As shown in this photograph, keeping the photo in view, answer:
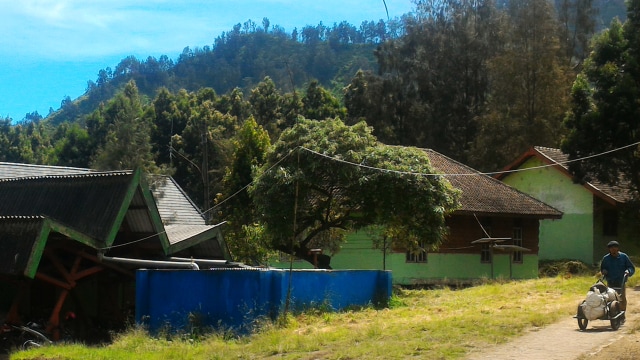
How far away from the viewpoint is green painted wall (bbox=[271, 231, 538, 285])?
32.5 metres

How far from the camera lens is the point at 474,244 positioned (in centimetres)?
3416

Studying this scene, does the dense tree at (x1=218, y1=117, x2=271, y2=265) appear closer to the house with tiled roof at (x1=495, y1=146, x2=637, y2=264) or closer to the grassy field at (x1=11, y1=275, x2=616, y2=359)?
the house with tiled roof at (x1=495, y1=146, x2=637, y2=264)

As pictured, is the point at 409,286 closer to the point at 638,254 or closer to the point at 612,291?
the point at 638,254

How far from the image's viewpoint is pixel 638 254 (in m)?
36.2

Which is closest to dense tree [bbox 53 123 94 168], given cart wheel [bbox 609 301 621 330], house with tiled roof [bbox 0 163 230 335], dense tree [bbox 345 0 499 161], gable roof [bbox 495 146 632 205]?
dense tree [bbox 345 0 499 161]

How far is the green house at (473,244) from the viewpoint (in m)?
32.6

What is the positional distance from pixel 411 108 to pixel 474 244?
22.5m

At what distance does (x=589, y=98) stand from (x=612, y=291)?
18.3 metres

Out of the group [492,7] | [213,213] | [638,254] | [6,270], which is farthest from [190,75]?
[6,270]

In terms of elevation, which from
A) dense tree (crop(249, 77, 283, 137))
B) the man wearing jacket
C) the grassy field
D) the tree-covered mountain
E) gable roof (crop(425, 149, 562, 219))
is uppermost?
the tree-covered mountain

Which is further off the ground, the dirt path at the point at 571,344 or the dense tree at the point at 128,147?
the dense tree at the point at 128,147

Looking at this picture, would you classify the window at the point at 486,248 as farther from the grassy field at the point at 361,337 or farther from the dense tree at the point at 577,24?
the dense tree at the point at 577,24

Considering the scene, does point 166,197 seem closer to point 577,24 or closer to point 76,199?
point 76,199

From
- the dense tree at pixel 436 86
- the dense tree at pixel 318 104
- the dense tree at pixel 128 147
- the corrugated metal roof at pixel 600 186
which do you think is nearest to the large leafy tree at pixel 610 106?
the corrugated metal roof at pixel 600 186
